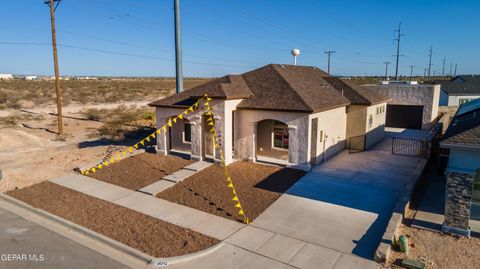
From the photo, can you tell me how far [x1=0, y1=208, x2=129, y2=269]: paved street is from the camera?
9336mm

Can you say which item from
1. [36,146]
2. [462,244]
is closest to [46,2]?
[36,146]

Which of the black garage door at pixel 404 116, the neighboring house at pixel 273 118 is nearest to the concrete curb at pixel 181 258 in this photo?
the neighboring house at pixel 273 118

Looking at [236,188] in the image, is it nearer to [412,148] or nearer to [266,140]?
[266,140]

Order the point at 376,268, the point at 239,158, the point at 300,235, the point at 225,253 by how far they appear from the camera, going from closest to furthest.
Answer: the point at 376,268
the point at 225,253
the point at 300,235
the point at 239,158

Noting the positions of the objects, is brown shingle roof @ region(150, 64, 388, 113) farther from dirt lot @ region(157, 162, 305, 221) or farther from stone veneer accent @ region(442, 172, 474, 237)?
stone veneer accent @ region(442, 172, 474, 237)

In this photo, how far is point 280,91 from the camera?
61.0 ft

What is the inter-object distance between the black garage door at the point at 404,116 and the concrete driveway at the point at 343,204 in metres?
12.8

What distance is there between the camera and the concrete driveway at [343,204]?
1061 centimetres

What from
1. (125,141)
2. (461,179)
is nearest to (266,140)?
(461,179)

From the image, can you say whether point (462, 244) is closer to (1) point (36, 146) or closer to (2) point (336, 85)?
(2) point (336, 85)

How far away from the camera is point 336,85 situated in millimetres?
23203

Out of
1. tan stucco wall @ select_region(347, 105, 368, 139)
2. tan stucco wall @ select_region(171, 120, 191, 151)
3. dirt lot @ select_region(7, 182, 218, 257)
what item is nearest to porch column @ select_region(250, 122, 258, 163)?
tan stucco wall @ select_region(171, 120, 191, 151)

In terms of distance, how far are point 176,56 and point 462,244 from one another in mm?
19695

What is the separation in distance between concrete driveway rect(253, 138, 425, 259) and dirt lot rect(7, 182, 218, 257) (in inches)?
105
